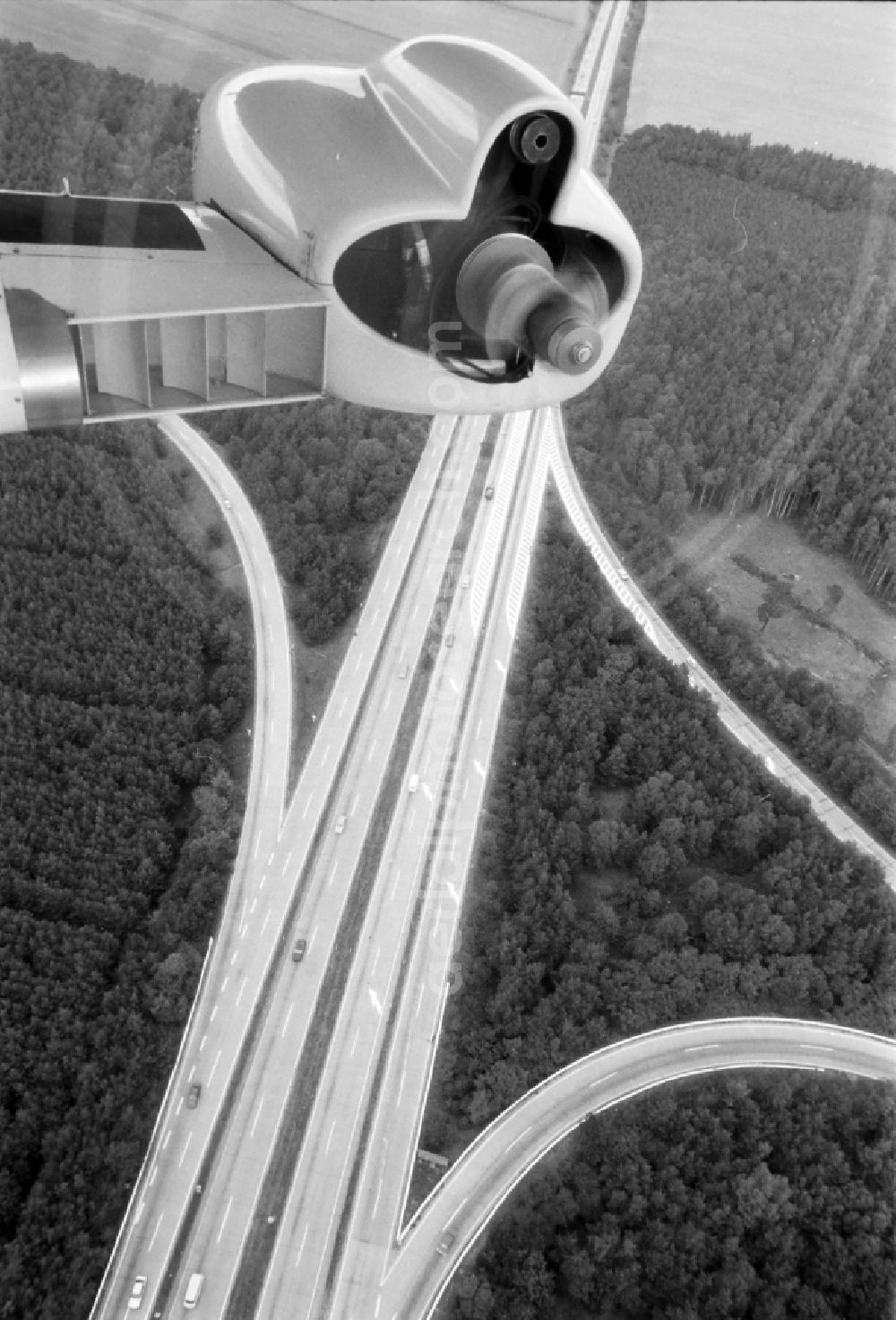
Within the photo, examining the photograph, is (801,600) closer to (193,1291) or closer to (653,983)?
(653,983)

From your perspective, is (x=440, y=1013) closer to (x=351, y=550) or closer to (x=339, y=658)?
(x=339, y=658)

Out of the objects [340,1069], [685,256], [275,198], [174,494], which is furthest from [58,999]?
[685,256]

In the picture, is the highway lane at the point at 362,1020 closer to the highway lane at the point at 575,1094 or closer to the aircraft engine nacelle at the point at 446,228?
the highway lane at the point at 575,1094

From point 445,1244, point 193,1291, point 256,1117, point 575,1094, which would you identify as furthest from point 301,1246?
point 575,1094

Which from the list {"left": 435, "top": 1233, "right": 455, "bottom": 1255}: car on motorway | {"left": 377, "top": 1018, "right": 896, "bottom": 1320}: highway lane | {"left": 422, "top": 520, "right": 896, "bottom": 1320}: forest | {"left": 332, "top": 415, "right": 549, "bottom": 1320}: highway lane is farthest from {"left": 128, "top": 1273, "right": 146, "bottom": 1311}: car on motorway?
{"left": 422, "top": 520, "right": 896, "bottom": 1320}: forest

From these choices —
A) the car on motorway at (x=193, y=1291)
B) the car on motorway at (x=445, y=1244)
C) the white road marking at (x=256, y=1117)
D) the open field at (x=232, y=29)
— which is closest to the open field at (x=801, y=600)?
→ the open field at (x=232, y=29)

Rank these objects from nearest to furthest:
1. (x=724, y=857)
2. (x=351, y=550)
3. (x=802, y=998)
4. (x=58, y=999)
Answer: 1. (x=58, y=999)
2. (x=802, y=998)
3. (x=724, y=857)
4. (x=351, y=550)

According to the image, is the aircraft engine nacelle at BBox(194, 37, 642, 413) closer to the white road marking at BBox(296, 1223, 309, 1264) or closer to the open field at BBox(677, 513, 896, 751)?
the white road marking at BBox(296, 1223, 309, 1264)
